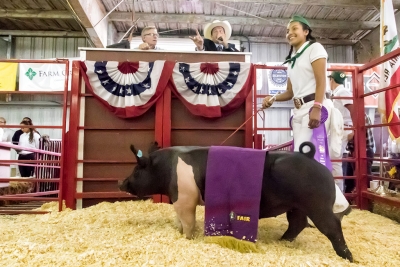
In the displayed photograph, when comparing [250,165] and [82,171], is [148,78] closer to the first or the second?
[82,171]

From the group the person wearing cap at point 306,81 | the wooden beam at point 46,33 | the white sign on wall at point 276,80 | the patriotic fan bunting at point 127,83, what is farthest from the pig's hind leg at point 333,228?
the wooden beam at point 46,33

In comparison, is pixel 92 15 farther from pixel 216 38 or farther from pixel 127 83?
pixel 127 83

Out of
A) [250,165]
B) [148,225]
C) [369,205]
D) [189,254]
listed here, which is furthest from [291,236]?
[369,205]

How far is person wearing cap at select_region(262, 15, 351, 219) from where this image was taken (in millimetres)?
2387

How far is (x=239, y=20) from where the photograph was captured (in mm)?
9289

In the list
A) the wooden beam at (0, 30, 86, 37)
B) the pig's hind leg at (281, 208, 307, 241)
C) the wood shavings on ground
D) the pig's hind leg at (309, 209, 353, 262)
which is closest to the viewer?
the wood shavings on ground

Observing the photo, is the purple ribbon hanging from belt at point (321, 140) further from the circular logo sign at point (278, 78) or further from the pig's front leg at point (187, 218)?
the circular logo sign at point (278, 78)

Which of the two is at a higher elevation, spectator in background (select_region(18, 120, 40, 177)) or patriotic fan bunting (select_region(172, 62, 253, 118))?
patriotic fan bunting (select_region(172, 62, 253, 118))

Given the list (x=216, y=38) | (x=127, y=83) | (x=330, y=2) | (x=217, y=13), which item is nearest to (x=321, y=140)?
(x=127, y=83)

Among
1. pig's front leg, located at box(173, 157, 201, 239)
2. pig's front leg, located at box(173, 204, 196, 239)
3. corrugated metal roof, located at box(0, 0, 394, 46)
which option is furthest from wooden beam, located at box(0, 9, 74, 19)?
pig's front leg, located at box(173, 204, 196, 239)

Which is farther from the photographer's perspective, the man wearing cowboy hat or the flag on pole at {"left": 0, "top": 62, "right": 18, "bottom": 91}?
the flag on pole at {"left": 0, "top": 62, "right": 18, "bottom": 91}

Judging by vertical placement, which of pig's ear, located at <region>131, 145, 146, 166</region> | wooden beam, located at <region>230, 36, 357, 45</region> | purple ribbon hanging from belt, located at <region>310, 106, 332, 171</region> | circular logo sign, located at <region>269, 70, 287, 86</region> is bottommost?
pig's ear, located at <region>131, 145, 146, 166</region>

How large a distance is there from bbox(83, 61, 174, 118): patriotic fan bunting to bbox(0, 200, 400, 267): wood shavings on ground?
3.62 ft

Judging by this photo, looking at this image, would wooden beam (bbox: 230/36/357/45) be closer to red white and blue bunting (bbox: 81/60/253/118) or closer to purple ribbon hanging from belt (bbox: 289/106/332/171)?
red white and blue bunting (bbox: 81/60/253/118)
